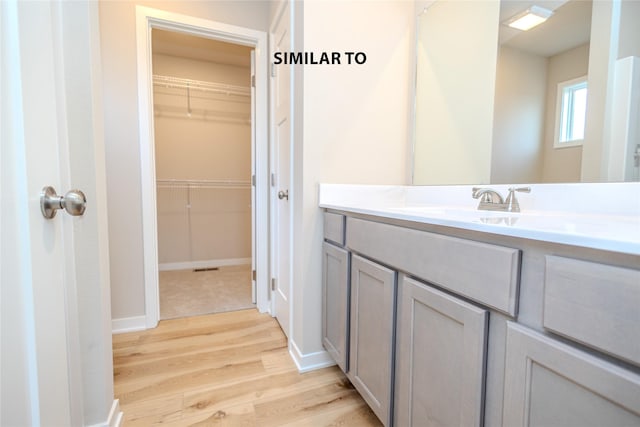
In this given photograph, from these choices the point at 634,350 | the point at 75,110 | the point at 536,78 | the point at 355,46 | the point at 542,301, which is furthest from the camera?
the point at 355,46

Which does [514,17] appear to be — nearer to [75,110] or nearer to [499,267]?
[499,267]

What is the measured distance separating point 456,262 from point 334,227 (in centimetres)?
72

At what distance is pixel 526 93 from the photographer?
1.16 m

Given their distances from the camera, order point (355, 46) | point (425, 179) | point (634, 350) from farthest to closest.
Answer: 1. point (425, 179)
2. point (355, 46)
3. point (634, 350)

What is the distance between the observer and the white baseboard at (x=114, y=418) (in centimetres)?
105

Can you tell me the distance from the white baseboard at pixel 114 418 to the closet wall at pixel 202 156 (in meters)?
2.40

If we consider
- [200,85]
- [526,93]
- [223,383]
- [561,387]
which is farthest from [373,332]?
[200,85]

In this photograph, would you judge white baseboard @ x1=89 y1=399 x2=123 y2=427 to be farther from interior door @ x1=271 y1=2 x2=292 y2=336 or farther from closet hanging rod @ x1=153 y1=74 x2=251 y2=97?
closet hanging rod @ x1=153 y1=74 x2=251 y2=97

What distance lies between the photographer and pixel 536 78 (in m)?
1.13

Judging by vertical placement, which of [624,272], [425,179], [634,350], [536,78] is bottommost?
[634,350]

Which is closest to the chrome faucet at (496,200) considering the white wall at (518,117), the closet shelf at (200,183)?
the white wall at (518,117)

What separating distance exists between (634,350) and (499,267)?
0.72 ft

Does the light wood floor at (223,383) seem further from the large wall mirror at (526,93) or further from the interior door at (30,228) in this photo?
→ the large wall mirror at (526,93)

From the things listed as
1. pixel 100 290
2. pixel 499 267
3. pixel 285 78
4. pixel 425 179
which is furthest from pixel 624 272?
pixel 285 78
